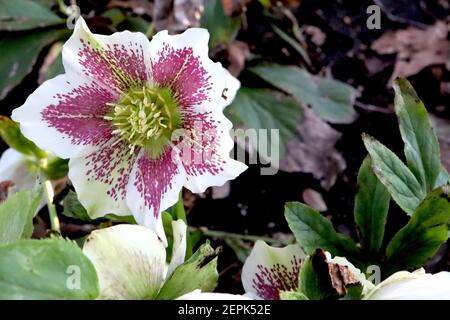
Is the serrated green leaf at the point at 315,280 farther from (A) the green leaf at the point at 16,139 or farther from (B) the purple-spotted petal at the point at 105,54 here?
(A) the green leaf at the point at 16,139

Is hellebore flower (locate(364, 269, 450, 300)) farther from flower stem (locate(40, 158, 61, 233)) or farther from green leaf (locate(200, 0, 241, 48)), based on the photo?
green leaf (locate(200, 0, 241, 48))

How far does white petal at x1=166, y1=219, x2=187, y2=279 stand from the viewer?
54 cm

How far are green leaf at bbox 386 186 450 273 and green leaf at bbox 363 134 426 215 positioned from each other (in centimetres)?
2

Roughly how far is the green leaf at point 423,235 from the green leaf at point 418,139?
2.2 inches

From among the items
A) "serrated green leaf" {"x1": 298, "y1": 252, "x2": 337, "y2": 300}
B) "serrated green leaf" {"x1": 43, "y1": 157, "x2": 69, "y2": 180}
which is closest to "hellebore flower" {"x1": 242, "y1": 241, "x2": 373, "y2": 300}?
"serrated green leaf" {"x1": 298, "y1": 252, "x2": 337, "y2": 300}

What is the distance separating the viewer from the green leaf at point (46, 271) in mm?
449

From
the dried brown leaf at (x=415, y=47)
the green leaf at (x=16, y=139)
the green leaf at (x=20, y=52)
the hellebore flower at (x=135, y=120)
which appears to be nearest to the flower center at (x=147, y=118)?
the hellebore flower at (x=135, y=120)

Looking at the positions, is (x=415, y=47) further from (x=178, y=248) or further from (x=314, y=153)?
(x=178, y=248)

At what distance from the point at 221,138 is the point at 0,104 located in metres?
0.76

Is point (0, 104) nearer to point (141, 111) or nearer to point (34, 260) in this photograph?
point (141, 111)

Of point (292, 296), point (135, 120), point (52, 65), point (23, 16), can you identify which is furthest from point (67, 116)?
point (23, 16)

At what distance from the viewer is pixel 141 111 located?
2.18ft

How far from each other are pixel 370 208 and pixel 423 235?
4.0 inches

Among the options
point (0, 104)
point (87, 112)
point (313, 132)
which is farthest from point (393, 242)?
point (0, 104)
